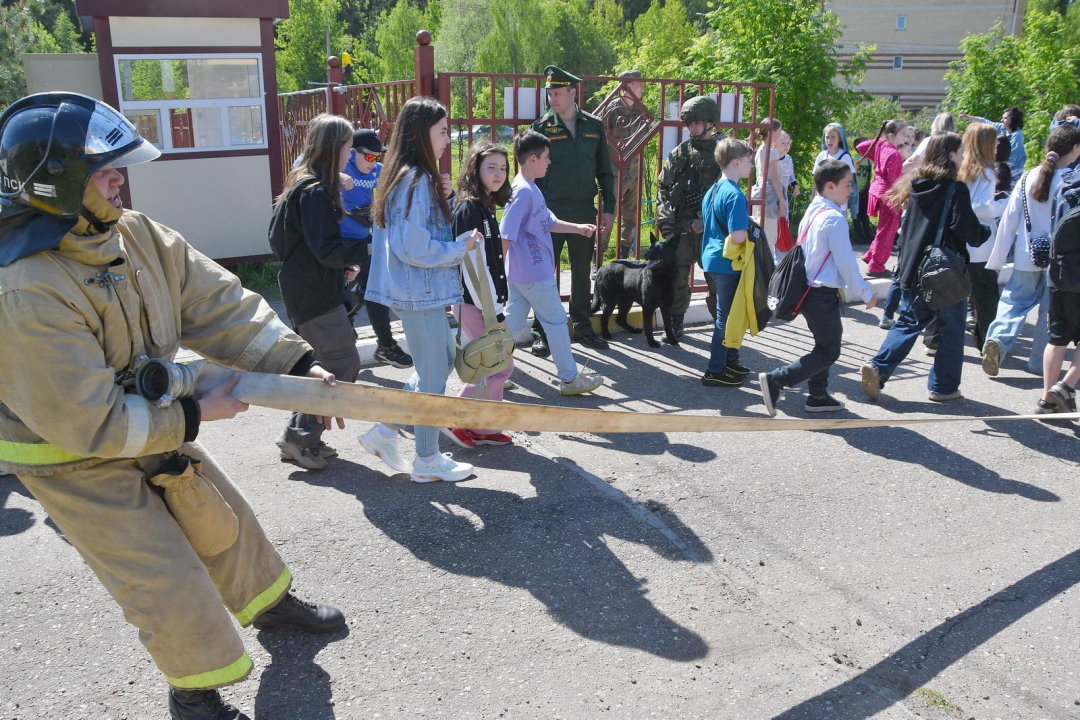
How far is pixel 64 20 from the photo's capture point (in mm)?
29703

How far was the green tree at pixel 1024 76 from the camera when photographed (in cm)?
1420

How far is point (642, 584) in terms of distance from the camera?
3570 mm

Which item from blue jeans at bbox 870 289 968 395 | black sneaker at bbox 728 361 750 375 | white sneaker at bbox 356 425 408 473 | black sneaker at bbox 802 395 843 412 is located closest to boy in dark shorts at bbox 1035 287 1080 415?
blue jeans at bbox 870 289 968 395

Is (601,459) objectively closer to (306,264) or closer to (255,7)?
(306,264)

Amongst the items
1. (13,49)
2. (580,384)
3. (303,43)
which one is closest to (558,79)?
(580,384)

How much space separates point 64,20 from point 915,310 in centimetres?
3226

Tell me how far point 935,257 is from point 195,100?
748 centimetres

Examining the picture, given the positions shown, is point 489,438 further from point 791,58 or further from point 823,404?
point 791,58

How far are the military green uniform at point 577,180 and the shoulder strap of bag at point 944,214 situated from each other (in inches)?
95.2

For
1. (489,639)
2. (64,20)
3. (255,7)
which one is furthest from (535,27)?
(489,639)

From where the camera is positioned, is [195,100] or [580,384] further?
[195,100]

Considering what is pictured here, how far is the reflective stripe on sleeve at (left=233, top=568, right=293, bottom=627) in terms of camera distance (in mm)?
2883

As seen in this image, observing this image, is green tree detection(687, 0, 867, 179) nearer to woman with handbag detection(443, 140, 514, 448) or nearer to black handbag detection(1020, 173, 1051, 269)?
black handbag detection(1020, 173, 1051, 269)

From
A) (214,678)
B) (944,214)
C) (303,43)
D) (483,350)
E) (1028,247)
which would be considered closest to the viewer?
(214,678)
